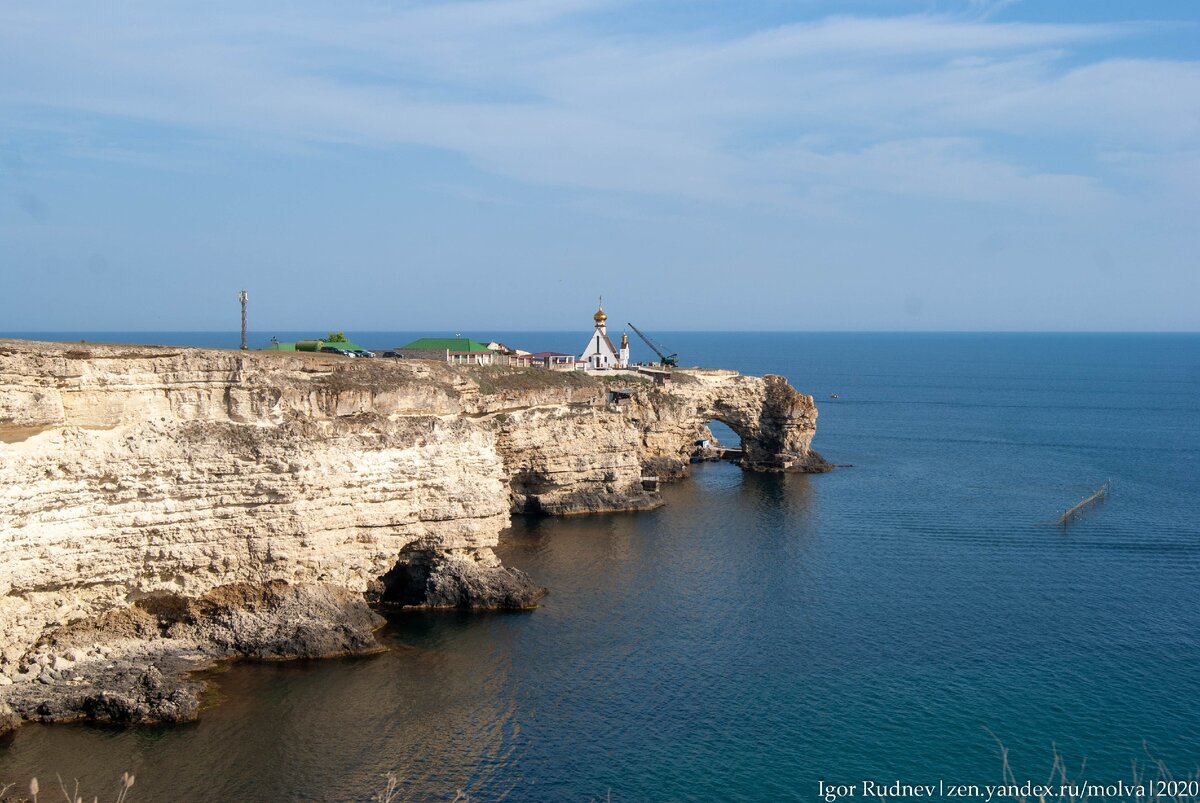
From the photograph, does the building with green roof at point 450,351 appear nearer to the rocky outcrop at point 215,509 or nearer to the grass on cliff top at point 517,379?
the grass on cliff top at point 517,379

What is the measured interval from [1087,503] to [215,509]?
4959 cm

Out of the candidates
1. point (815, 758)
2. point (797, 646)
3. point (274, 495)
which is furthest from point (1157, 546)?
point (274, 495)

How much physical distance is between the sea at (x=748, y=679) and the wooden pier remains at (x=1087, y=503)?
122cm

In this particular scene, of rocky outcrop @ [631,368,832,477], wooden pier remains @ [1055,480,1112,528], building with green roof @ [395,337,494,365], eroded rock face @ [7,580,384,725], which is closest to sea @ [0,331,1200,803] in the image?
eroded rock face @ [7,580,384,725]

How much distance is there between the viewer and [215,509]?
3177cm

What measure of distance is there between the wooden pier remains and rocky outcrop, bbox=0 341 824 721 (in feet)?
103

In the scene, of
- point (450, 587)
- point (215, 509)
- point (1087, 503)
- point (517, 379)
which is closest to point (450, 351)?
point (517, 379)

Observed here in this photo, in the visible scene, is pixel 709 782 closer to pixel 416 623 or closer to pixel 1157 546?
pixel 416 623

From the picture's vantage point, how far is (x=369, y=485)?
116 ft

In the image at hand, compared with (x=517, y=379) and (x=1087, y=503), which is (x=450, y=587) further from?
(x=1087, y=503)

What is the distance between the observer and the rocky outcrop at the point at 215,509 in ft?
93.2

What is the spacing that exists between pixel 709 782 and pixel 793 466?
1960 inches

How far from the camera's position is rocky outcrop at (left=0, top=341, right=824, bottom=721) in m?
28.4

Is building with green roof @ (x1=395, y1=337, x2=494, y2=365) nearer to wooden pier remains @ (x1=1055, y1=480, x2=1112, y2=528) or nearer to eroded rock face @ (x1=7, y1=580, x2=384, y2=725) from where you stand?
eroded rock face @ (x1=7, y1=580, x2=384, y2=725)
